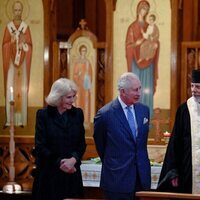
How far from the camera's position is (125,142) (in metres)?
5.18

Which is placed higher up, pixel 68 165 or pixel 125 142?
pixel 125 142

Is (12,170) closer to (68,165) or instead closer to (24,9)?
(24,9)

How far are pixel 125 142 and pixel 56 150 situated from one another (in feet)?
1.82

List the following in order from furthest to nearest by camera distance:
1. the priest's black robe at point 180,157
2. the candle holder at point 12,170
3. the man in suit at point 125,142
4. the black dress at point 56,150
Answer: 1. the candle holder at point 12,170
2. the priest's black robe at point 180,157
3. the black dress at point 56,150
4. the man in suit at point 125,142

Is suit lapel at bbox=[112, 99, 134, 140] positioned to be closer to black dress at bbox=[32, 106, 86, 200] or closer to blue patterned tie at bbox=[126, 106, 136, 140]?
blue patterned tie at bbox=[126, 106, 136, 140]

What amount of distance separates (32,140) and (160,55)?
69.9 inches

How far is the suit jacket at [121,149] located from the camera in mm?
5180

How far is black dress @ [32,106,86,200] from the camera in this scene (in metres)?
5.36

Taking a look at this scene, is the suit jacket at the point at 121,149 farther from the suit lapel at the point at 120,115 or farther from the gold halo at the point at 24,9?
the gold halo at the point at 24,9

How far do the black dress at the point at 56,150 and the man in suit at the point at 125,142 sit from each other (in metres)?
0.21

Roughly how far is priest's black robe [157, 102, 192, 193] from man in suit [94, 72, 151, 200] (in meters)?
0.26

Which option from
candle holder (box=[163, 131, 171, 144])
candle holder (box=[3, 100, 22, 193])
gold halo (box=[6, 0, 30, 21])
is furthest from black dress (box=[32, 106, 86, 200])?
gold halo (box=[6, 0, 30, 21])

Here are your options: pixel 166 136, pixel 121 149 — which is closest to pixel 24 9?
pixel 166 136

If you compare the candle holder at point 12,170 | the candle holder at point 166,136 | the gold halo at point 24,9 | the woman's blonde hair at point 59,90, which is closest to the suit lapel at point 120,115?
the woman's blonde hair at point 59,90
